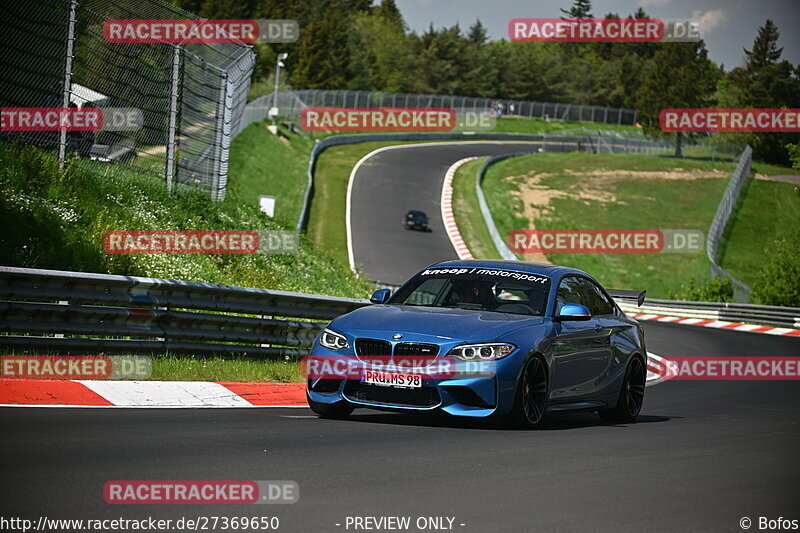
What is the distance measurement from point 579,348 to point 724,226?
54817mm

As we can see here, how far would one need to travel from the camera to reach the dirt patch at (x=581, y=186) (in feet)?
208

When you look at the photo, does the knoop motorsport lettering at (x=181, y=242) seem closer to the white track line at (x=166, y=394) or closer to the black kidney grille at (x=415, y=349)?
the white track line at (x=166, y=394)

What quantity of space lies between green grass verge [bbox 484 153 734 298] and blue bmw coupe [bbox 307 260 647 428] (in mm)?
38076

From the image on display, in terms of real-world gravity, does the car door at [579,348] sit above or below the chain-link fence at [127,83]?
below

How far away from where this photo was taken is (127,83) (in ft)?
55.0

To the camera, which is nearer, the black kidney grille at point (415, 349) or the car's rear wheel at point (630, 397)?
the black kidney grille at point (415, 349)

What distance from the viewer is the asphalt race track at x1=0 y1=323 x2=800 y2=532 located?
5535mm
